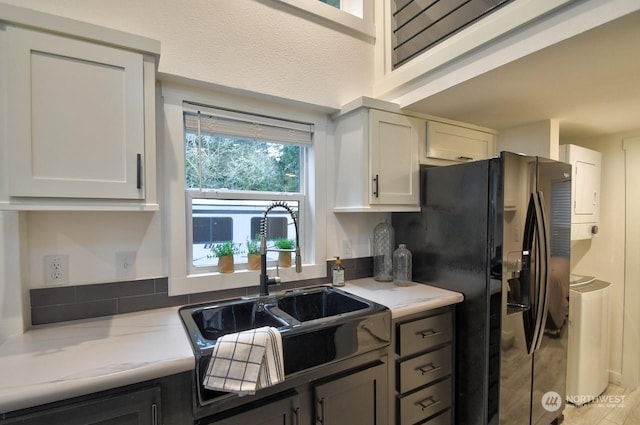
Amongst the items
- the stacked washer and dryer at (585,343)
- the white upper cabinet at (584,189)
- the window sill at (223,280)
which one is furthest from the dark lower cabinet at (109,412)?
the white upper cabinet at (584,189)

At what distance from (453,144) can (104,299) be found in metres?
2.29

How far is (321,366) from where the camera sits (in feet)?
3.96

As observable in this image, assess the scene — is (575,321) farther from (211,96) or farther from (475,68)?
(211,96)

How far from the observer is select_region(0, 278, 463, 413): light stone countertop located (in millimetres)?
814

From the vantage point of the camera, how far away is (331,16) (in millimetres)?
1966

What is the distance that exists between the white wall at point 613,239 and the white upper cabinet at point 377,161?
1957 mm

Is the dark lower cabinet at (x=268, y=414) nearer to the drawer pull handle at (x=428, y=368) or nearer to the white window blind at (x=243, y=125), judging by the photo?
the drawer pull handle at (x=428, y=368)

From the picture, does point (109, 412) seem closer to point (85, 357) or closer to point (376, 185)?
point (85, 357)

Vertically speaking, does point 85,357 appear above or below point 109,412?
above

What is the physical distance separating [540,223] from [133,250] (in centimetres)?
218

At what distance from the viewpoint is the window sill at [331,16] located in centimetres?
183

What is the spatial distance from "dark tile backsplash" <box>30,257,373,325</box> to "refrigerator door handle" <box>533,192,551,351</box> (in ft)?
5.74

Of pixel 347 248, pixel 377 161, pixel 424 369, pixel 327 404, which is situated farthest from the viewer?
pixel 347 248

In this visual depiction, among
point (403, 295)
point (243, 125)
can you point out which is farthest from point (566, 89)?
point (243, 125)
